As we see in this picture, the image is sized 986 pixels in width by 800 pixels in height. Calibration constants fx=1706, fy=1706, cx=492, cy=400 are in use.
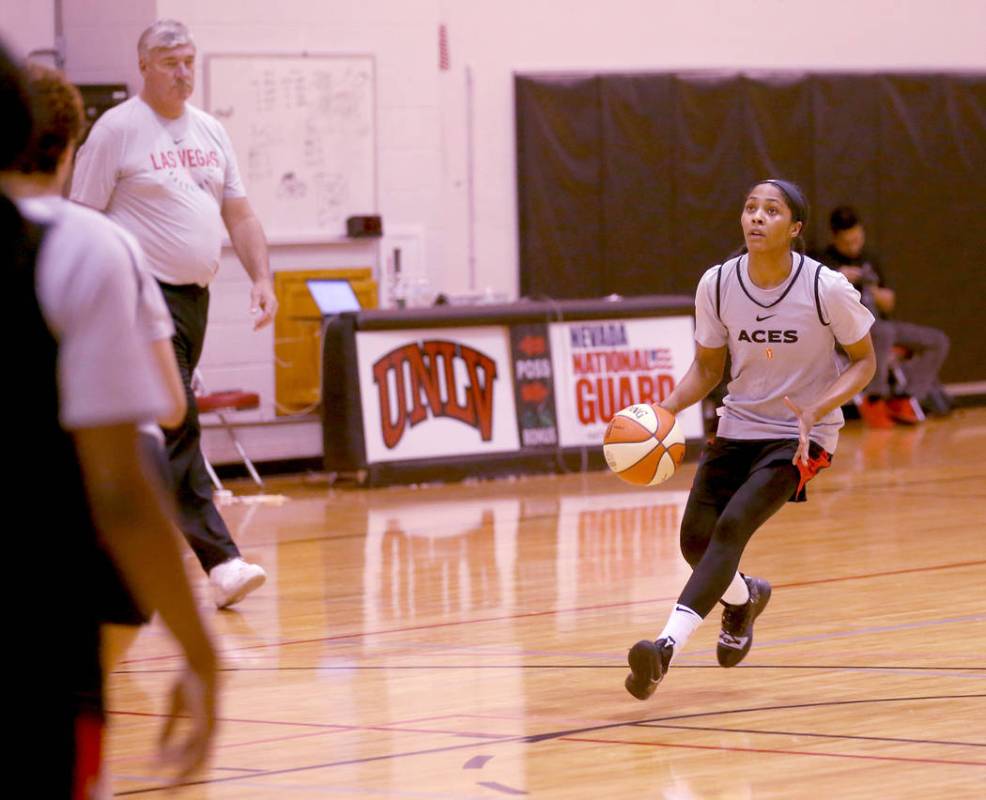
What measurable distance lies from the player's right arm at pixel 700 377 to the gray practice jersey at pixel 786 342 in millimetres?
90

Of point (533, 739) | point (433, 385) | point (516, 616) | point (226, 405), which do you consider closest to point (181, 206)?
point (516, 616)

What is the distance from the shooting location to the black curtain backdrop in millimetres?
14227

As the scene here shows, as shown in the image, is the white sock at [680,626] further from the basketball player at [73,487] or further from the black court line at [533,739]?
the basketball player at [73,487]

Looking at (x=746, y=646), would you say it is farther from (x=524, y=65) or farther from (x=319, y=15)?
(x=524, y=65)

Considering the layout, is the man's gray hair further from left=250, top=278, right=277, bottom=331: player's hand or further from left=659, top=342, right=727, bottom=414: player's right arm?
left=659, top=342, right=727, bottom=414: player's right arm

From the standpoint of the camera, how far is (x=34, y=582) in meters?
2.16

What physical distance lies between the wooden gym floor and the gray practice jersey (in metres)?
0.85

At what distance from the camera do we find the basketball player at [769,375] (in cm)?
558

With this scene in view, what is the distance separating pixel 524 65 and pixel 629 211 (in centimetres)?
152

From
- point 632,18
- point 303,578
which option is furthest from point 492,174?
point 303,578

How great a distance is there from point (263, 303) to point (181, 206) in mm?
507

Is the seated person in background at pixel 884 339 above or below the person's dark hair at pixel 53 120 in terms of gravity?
below

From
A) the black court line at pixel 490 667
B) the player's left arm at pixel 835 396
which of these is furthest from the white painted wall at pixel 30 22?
the player's left arm at pixel 835 396

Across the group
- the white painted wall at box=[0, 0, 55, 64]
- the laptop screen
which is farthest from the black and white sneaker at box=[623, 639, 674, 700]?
the white painted wall at box=[0, 0, 55, 64]
